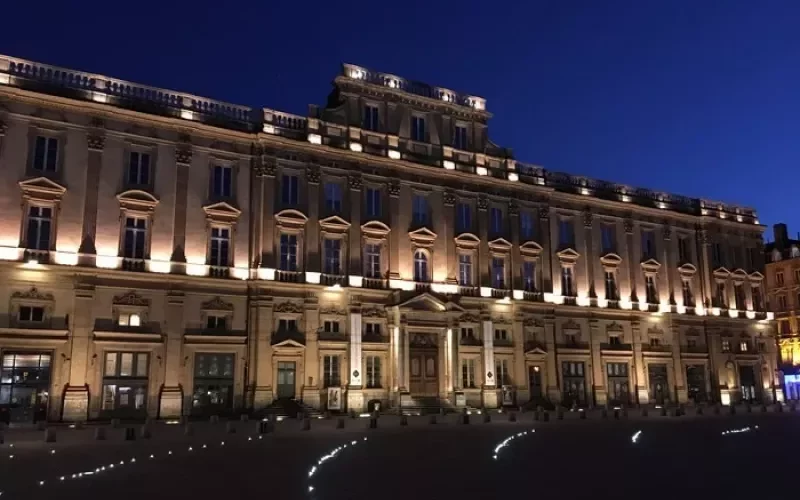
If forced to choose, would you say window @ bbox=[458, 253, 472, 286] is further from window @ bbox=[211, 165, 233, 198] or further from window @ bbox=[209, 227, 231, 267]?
window @ bbox=[211, 165, 233, 198]

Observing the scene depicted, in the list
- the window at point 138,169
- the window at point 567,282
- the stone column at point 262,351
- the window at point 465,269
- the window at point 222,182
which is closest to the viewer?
the window at point 138,169

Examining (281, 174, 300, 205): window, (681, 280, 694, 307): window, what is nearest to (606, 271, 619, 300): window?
(681, 280, 694, 307): window

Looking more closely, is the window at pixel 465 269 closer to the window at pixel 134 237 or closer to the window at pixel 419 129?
the window at pixel 419 129

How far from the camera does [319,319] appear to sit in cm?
4056

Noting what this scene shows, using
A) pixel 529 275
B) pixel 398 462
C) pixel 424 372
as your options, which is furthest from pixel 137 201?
pixel 529 275

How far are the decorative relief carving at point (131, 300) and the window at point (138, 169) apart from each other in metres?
6.06

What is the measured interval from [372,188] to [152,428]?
21.7 metres

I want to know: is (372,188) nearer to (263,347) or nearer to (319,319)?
(319,319)

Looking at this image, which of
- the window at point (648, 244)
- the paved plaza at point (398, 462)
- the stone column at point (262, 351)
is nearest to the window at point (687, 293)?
the window at point (648, 244)

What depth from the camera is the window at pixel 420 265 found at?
44938mm

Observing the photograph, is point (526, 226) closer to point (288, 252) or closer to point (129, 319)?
point (288, 252)

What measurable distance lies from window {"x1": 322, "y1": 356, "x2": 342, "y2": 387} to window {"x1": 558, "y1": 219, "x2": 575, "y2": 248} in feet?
67.1

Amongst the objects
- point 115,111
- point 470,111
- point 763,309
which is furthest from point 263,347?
point 763,309

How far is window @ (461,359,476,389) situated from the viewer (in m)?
44.8
